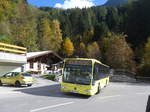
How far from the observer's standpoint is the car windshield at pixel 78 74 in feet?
60.3

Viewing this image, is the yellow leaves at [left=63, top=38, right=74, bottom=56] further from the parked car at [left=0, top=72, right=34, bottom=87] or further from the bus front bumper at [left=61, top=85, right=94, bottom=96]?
the bus front bumper at [left=61, top=85, right=94, bottom=96]

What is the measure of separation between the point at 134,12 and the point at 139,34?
8600mm

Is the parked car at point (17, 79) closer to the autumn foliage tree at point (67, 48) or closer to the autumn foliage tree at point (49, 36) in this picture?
the autumn foliage tree at point (49, 36)

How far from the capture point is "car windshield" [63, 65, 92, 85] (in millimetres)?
18391

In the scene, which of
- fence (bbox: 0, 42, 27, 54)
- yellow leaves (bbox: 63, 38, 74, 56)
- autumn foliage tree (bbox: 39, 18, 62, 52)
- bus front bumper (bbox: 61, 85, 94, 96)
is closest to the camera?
bus front bumper (bbox: 61, 85, 94, 96)

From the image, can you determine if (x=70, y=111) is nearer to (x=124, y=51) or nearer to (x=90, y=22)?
(x=124, y=51)

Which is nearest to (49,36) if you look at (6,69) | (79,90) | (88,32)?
(88,32)

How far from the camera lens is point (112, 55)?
51.1 m

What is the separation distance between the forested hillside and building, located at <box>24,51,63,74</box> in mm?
6202

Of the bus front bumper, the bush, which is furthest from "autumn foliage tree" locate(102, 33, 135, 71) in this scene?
the bus front bumper

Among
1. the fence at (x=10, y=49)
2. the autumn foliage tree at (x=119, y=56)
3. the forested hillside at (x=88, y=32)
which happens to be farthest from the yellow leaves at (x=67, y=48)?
the fence at (x=10, y=49)

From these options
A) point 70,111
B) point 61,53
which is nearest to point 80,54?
point 61,53

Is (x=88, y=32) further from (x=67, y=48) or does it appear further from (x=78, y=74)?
(x=78, y=74)

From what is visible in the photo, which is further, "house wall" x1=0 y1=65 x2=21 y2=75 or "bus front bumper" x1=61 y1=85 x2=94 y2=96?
"house wall" x1=0 y1=65 x2=21 y2=75
